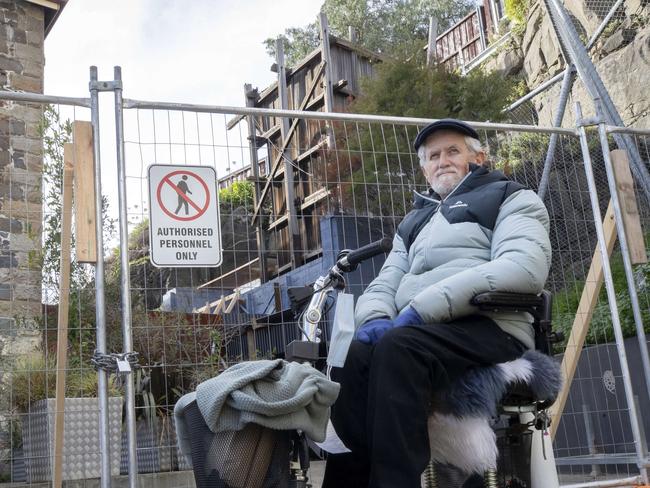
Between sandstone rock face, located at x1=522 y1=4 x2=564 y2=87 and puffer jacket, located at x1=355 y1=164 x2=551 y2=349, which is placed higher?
sandstone rock face, located at x1=522 y1=4 x2=564 y2=87

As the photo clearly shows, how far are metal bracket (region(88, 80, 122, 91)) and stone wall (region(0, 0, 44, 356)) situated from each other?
0.63 meters

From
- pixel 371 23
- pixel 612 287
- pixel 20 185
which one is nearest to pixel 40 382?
pixel 20 185

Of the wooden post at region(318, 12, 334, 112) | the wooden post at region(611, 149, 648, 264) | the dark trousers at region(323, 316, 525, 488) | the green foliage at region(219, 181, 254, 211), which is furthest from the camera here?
the wooden post at region(318, 12, 334, 112)

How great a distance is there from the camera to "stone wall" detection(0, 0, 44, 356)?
4.06 metres

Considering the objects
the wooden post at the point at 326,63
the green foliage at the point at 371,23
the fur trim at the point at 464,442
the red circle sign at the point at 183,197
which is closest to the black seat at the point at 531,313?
the fur trim at the point at 464,442

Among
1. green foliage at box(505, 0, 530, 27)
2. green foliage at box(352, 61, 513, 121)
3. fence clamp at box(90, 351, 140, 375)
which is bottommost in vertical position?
fence clamp at box(90, 351, 140, 375)

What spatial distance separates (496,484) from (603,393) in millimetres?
3318

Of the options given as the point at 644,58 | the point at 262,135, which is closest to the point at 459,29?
the point at 644,58

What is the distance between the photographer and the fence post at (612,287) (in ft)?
14.1

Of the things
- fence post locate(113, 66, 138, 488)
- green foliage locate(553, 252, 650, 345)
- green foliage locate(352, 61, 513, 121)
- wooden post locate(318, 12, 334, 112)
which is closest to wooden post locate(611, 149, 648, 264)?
green foliage locate(553, 252, 650, 345)

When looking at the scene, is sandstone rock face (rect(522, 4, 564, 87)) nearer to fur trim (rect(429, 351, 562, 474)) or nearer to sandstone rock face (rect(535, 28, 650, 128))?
sandstone rock face (rect(535, 28, 650, 128))

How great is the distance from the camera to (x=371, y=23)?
24.8m

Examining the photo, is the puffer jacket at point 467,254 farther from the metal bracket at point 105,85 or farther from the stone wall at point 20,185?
the stone wall at point 20,185

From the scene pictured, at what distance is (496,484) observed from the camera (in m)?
2.53
